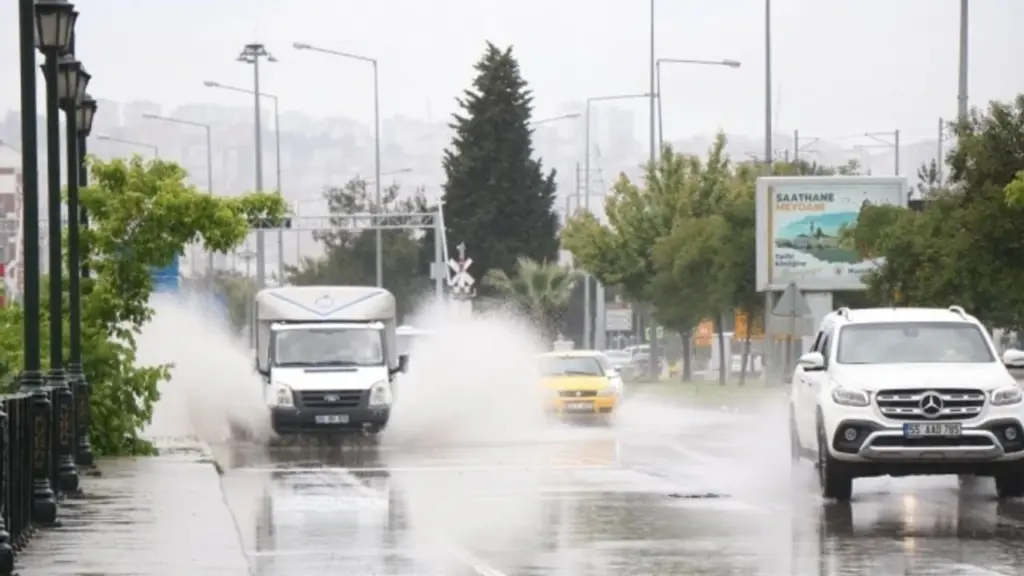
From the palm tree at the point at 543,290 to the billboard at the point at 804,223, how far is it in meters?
34.5

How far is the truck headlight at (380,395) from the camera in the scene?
39.4m

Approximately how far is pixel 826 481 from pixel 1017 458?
1780 millimetres

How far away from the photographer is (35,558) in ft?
56.1

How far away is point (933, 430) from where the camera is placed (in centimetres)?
2312

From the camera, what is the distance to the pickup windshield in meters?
24.7

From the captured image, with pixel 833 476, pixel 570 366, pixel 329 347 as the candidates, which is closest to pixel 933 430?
pixel 833 476

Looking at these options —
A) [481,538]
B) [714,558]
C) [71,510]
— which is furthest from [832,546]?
[71,510]

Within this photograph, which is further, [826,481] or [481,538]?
[826,481]

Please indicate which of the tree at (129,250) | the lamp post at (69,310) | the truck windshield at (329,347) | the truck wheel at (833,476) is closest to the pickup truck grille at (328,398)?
the truck windshield at (329,347)

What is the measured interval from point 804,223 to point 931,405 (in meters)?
45.4

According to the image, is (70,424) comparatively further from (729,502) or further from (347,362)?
(347,362)

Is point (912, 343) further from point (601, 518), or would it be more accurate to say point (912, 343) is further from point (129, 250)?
point (129, 250)

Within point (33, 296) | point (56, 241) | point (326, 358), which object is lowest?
point (326, 358)

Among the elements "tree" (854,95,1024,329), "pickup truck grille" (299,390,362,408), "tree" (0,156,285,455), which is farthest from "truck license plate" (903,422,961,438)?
"tree" (854,95,1024,329)
